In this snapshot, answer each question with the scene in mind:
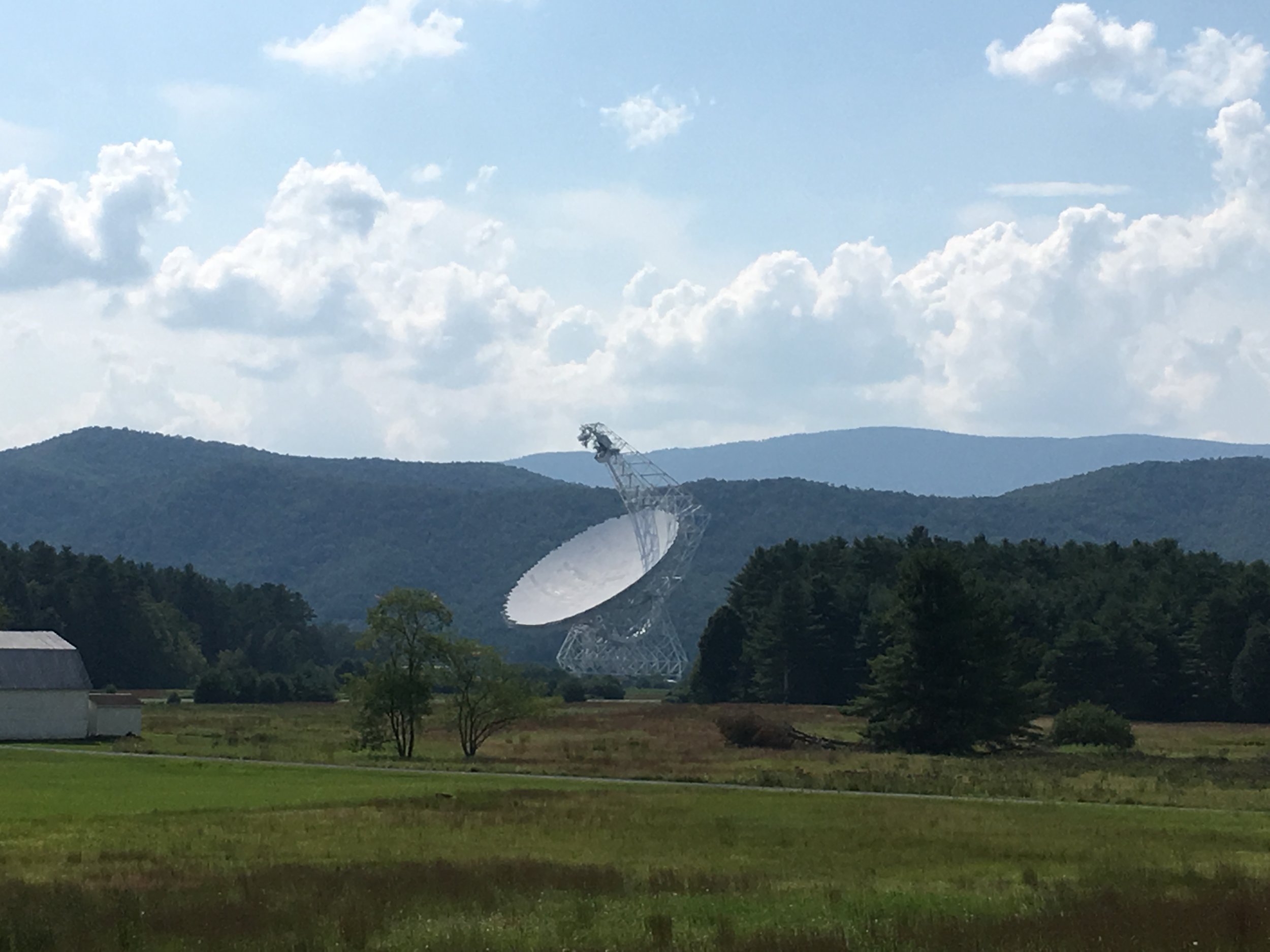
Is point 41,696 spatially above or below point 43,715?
above

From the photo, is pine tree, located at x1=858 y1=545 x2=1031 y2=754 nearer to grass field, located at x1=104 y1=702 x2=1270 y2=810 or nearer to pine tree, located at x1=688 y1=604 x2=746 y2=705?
grass field, located at x1=104 y1=702 x2=1270 y2=810

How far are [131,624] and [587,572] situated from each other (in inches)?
2176

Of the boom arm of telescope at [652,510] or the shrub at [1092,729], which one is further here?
the boom arm of telescope at [652,510]

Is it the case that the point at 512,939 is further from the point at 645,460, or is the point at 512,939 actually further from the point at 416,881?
the point at 645,460

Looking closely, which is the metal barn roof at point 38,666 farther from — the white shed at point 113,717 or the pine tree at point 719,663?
the pine tree at point 719,663

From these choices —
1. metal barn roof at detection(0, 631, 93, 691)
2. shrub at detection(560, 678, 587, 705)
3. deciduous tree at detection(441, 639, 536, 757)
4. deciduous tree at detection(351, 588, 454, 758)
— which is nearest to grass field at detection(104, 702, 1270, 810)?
deciduous tree at detection(441, 639, 536, 757)

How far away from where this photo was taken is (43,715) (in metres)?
73.6

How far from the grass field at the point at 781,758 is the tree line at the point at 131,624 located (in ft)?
166

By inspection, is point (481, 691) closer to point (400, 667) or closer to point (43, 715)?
point (400, 667)

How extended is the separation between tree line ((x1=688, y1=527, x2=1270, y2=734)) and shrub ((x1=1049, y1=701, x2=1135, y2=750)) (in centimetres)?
157

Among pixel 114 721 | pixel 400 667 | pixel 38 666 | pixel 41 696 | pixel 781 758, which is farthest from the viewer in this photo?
pixel 38 666

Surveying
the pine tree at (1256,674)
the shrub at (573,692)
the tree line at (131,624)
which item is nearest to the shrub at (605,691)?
the shrub at (573,692)

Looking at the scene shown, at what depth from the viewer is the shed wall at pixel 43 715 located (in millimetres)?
72875

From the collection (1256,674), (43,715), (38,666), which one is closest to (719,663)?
(1256,674)
